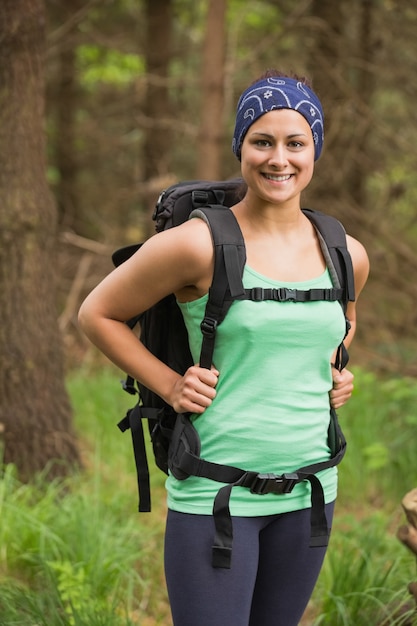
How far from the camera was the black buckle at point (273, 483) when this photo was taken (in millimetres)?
2162

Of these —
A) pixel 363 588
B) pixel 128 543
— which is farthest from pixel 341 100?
pixel 363 588

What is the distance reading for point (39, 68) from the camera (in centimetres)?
497

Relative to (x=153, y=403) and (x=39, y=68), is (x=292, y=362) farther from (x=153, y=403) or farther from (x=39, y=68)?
(x=39, y=68)

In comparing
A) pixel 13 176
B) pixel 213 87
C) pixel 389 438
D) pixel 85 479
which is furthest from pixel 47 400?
pixel 213 87

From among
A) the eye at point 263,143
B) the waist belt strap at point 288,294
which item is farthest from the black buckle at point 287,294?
the eye at point 263,143

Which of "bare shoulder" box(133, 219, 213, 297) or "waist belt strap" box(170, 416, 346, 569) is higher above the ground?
"bare shoulder" box(133, 219, 213, 297)

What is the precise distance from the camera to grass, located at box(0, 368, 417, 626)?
3389 millimetres

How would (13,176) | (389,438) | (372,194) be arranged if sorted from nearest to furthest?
(13,176), (389,438), (372,194)

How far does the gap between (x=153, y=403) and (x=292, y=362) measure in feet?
1.66

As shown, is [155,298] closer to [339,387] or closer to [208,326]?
[208,326]

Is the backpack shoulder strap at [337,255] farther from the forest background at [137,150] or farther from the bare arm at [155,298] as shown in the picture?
the forest background at [137,150]

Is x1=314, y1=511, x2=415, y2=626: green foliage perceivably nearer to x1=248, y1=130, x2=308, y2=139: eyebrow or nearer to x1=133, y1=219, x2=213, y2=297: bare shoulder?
x1=133, y1=219, x2=213, y2=297: bare shoulder

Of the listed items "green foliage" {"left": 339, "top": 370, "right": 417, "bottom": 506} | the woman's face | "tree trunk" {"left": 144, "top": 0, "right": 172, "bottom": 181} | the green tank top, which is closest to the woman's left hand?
the green tank top

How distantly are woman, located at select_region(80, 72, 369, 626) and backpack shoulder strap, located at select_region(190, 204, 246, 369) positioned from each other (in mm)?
29
